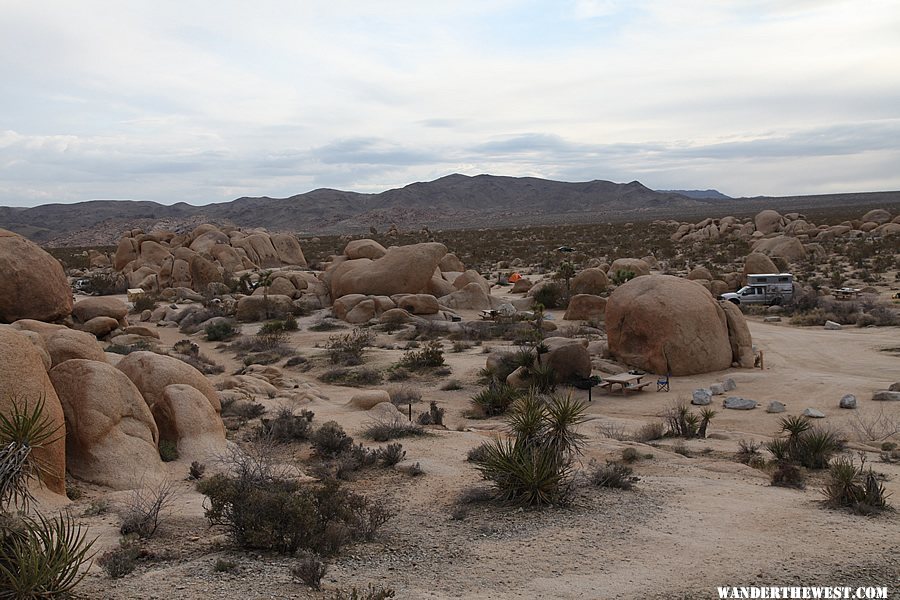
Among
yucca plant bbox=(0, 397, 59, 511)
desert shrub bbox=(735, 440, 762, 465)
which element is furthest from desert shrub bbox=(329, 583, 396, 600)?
desert shrub bbox=(735, 440, 762, 465)

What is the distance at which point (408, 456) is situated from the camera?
423 inches

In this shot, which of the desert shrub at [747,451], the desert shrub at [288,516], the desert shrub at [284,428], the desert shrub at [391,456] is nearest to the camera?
the desert shrub at [288,516]

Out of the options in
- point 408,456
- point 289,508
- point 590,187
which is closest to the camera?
point 289,508

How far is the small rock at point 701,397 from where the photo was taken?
1427 centimetres

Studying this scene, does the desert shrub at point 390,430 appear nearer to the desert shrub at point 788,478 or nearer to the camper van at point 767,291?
the desert shrub at point 788,478

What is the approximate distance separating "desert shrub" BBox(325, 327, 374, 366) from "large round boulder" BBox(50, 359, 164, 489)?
9269mm

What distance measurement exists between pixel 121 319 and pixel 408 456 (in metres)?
15.4

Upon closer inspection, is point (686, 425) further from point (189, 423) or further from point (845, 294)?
point (845, 294)

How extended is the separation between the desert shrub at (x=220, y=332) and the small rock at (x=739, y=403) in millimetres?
15847

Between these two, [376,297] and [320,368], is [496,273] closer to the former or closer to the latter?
[376,297]

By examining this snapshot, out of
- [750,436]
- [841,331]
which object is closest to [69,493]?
[750,436]

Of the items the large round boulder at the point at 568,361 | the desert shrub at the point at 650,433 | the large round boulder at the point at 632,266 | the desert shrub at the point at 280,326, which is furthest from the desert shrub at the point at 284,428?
the large round boulder at the point at 632,266

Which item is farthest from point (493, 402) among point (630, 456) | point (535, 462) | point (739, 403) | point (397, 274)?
point (397, 274)

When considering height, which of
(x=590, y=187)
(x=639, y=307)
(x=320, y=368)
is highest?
(x=590, y=187)
